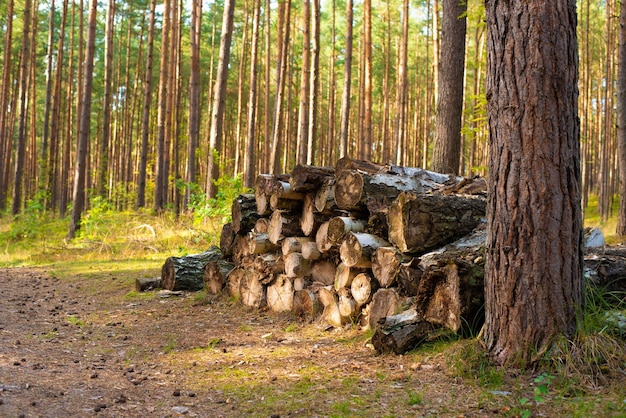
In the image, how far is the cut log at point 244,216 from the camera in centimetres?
730

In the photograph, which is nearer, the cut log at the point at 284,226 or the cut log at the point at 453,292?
the cut log at the point at 453,292

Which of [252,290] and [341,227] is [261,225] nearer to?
[252,290]

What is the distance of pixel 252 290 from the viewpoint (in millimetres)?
6891

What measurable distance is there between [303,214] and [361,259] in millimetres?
1399

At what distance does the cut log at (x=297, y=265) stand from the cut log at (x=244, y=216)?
45.9 inches

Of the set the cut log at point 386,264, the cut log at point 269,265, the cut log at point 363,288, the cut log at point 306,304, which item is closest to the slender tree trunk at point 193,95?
the cut log at point 269,265

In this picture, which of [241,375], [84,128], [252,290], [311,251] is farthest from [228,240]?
[84,128]

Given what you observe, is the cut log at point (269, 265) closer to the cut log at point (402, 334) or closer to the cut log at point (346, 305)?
the cut log at point (346, 305)

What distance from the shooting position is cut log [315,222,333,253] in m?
6.00

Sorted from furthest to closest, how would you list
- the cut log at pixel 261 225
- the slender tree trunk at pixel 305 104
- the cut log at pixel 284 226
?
the slender tree trunk at pixel 305 104 < the cut log at pixel 261 225 < the cut log at pixel 284 226

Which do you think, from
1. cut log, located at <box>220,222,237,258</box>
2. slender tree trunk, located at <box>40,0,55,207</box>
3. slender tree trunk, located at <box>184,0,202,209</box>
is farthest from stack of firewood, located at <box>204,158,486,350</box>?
slender tree trunk, located at <box>40,0,55,207</box>

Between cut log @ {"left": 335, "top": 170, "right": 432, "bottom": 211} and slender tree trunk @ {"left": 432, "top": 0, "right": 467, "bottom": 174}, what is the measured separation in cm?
298

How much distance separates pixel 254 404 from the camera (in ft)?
12.0

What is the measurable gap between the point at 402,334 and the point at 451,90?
5274 millimetres
